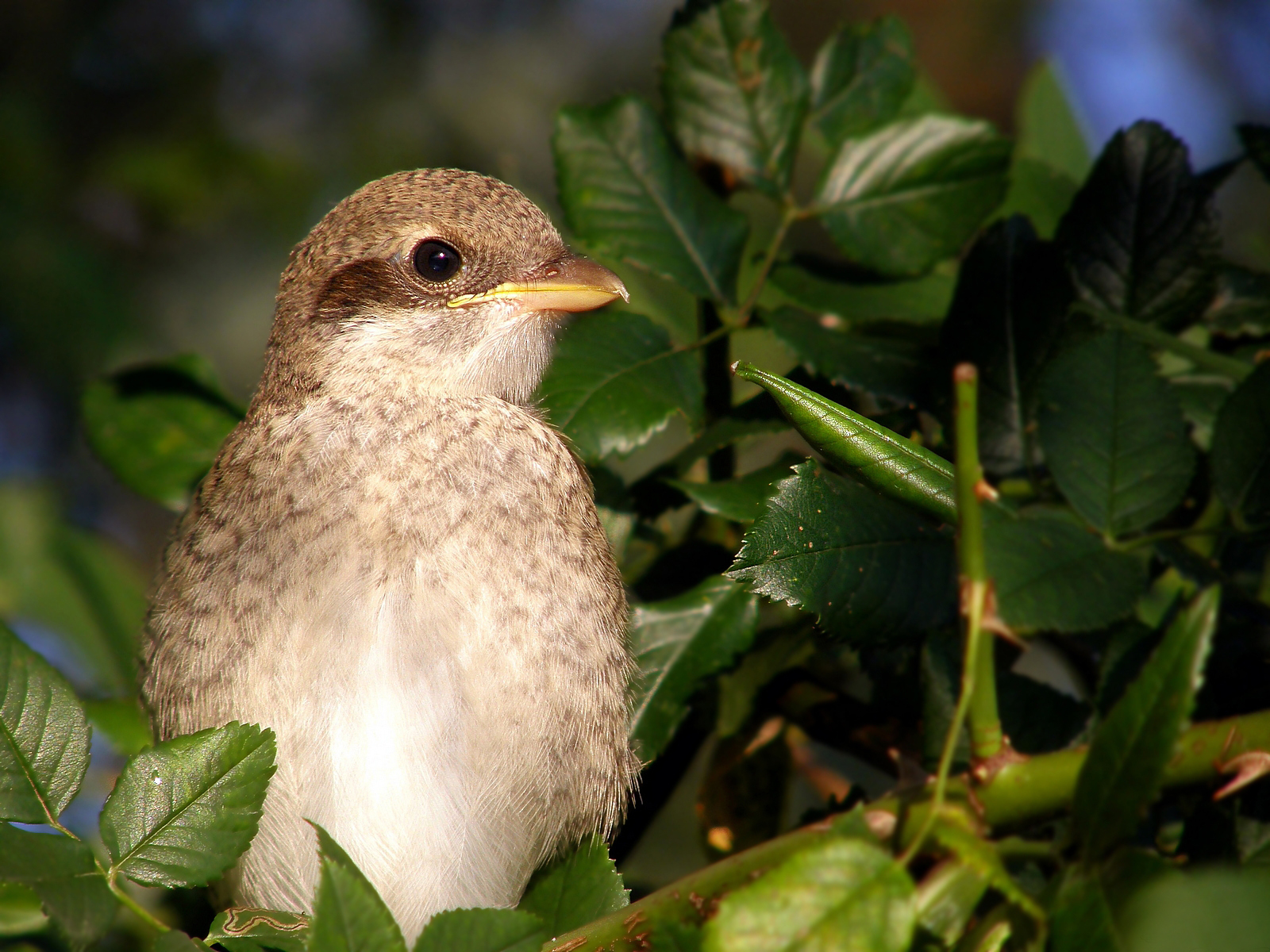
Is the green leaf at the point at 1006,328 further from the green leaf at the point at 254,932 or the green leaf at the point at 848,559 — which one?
the green leaf at the point at 254,932

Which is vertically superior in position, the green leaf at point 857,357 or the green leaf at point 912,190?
the green leaf at point 912,190

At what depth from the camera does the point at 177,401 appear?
8.10ft

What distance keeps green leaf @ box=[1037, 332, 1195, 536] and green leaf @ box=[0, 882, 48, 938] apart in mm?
1677

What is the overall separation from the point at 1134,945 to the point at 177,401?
220cm

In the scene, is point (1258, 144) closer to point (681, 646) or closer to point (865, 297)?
point (865, 297)

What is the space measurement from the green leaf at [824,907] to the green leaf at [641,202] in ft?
4.16

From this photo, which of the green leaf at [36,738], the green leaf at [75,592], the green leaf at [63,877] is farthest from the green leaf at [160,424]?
the green leaf at [63,877]

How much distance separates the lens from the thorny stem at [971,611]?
33.8 inches

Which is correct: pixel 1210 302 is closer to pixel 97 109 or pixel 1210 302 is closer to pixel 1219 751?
pixel 1219 751

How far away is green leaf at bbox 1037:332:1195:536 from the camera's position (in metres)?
1.53

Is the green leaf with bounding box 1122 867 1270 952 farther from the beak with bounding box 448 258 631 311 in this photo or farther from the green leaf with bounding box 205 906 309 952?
the beak with bounding box 448 258 631 311

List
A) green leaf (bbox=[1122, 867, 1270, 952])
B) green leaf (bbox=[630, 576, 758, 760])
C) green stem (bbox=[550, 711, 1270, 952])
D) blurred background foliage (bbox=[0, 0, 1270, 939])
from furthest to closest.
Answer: blurred background foliage (bbox=[0, 0, 1270, 939]) → green leaf (bbox=[630, 576, 758, 760]) → green stem (bbox=[550, 711, 1270, 952]) → green leaf (bbox=[1122, 867, 1270, 952])

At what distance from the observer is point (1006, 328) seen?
1842mm

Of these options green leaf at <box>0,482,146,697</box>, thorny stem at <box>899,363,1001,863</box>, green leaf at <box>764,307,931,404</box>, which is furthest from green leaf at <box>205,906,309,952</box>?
green leaf at <box>0,482,146,697</box>
